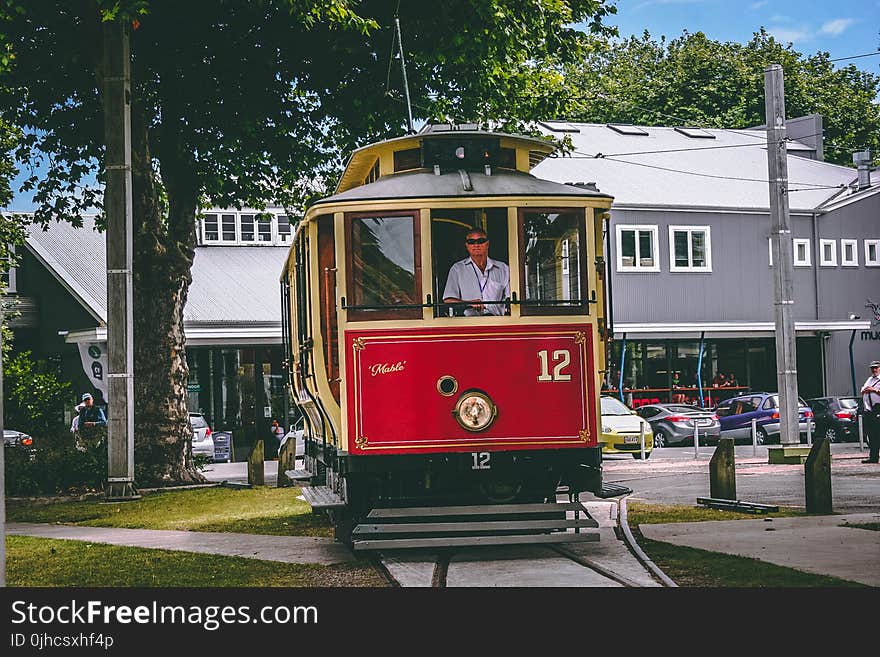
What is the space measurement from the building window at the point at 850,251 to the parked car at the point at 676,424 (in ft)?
38.2

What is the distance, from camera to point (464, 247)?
29.4 feet

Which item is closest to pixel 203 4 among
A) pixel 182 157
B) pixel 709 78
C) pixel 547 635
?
pixel 182 157

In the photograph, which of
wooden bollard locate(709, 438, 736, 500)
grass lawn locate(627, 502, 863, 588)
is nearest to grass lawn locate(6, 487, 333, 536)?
grass lawn locate(627, 502, 863, 588)

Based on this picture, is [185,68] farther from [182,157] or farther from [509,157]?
[509,157]

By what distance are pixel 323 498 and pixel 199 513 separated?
Answer: 4.33 m

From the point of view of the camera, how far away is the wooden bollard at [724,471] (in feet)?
42.7

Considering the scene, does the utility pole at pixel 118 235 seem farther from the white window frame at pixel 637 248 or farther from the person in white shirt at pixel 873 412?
the person in white shirt at pixel 873 412

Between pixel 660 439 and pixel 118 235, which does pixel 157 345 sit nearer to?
pixel 118 235

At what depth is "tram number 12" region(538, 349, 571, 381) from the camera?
8914 mm

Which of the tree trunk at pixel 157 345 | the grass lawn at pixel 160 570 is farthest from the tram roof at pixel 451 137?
the tree trunk at pixel 157 345

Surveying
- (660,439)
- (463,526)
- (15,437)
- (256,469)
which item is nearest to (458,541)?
(463,526)

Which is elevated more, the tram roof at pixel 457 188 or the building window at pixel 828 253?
the tram roof at pixel 457 188

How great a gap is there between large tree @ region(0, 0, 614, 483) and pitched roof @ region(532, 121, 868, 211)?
3.10m

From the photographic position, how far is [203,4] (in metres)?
16.3
